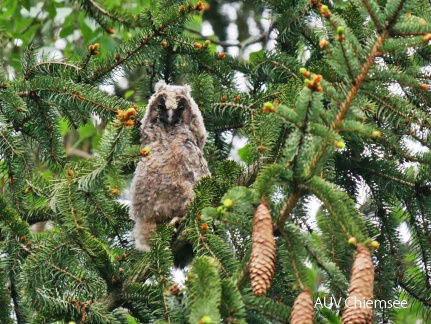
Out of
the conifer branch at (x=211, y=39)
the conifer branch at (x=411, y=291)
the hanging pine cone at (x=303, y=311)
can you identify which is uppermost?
the conifer branch at (x=211, y=39)

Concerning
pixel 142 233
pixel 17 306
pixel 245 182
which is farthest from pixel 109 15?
pixel 17 306

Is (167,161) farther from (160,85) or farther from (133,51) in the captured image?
(133,51)

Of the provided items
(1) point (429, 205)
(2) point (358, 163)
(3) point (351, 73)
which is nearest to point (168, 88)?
(2) point (358, 163)

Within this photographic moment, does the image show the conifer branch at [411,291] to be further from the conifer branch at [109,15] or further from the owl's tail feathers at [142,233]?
the conifer branch at [109,15]

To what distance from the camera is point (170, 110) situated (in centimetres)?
365

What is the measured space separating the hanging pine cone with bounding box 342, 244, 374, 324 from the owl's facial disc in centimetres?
211

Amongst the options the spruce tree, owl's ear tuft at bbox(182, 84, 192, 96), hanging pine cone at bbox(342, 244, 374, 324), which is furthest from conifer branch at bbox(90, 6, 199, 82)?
hanging pine cone at bbox(342, 244, 374, 324)

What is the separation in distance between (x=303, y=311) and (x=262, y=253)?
163 mm

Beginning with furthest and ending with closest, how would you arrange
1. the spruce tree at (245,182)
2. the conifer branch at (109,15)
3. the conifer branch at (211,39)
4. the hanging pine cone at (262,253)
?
the conifer branch at (211,39) < the conifer branch at (109,15) < the spruce tree at (245,182) < the hanging pine cone at (262,253)

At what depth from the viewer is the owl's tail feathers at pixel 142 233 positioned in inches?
123

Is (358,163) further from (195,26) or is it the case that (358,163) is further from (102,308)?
(195,26)

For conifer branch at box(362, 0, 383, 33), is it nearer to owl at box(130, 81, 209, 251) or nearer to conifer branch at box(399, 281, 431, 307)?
conifer branch at box(399, 281, 431, 307)

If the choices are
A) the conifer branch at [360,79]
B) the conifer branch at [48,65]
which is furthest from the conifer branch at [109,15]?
the conifer branch at [360,79]

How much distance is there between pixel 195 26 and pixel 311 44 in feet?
5.28
